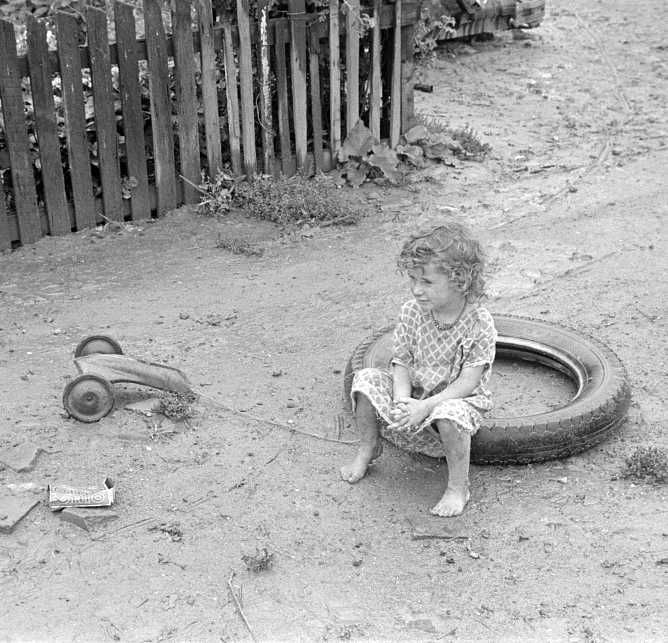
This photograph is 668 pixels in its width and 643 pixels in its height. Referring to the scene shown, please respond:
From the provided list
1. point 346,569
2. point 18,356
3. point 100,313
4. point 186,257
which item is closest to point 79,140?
point 186,257

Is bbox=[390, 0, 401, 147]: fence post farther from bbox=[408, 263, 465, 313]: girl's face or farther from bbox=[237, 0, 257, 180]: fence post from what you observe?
bbox=[408, 263, 465, 313]: girl's face

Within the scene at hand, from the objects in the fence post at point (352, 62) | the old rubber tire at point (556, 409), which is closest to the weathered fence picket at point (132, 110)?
the fence post at point (352, 62)

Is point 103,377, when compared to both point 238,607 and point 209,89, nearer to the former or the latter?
point 238,607

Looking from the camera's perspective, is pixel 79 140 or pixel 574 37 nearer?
pixel 79 140

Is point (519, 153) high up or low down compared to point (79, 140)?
down

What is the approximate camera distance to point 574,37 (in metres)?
12.8

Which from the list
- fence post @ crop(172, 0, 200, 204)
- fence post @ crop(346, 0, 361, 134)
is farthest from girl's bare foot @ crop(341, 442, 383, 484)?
fence post @ crop(346, 0, 361, 134)

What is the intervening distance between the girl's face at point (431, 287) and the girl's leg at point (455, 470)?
516 millimetres

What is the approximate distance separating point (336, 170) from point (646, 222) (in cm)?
261

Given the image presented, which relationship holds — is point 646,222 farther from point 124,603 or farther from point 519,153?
point 124,603

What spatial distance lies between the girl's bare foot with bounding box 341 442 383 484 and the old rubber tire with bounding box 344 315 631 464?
18.1 inches

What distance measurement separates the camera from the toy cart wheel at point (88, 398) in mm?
4910

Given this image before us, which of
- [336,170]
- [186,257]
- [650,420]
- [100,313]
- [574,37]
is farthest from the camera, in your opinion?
[574,37]

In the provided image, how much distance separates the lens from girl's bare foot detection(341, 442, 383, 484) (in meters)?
4.60
